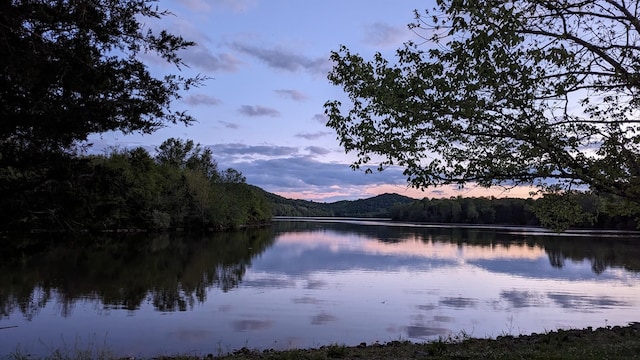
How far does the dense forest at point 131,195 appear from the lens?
23.7ft

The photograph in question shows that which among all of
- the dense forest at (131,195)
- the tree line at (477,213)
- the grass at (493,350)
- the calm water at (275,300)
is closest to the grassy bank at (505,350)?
the grass at (493,350)

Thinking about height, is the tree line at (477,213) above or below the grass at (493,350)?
above

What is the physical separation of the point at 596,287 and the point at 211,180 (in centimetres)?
7635

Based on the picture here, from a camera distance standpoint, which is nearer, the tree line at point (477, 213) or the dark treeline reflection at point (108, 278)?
the dark treeline reflection at point (108, 278)

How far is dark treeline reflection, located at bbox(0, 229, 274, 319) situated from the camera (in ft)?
56.1

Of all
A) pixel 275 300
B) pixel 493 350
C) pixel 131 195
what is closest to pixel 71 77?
pixel 131 195

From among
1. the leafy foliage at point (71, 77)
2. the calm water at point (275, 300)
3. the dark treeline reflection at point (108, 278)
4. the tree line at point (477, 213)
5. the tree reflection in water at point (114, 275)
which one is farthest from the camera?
the tree line at point (477, 213)

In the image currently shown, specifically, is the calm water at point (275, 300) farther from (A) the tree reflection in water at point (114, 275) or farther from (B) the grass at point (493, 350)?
(B) the grass at point (493, 350)

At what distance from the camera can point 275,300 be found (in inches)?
752

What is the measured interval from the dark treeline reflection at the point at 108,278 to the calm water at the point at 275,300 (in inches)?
2.3

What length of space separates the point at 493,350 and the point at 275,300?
10.7 meters

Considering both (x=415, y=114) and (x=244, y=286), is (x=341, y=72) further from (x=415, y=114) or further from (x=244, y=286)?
(x=244, y=286)

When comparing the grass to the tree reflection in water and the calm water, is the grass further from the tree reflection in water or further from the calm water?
the tree reflection in water

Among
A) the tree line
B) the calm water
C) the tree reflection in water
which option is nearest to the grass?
the calm water
